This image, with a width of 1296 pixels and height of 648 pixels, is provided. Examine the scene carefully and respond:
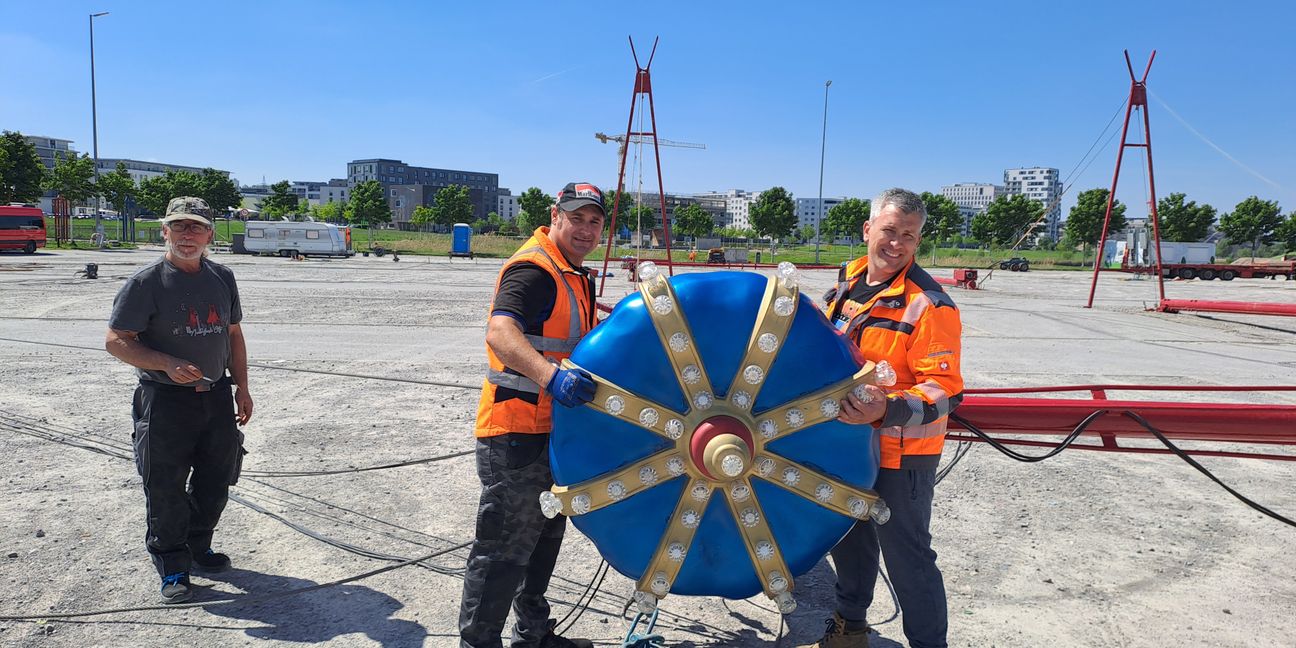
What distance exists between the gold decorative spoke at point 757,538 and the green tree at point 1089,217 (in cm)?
7815

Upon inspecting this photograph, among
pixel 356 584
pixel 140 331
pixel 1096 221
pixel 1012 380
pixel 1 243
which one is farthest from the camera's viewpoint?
pixel 1096 221

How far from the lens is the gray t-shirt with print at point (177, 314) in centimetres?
364

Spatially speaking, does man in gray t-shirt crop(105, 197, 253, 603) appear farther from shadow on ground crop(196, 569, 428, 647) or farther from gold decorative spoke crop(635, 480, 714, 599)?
gold decorative spoke crop(635, 480, 714, 599)

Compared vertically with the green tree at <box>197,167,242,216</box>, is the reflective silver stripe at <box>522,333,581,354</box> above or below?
below

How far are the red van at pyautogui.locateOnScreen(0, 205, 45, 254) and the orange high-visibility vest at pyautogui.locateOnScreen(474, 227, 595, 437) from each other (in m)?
48.1

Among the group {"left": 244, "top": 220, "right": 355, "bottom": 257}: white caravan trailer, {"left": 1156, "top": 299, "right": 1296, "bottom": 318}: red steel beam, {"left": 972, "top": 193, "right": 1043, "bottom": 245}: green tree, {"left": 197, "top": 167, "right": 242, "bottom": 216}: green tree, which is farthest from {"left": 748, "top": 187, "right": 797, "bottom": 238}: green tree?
{"left": 1156, "top": 299, "right": 1296, "bottom": 318}: red steel beam

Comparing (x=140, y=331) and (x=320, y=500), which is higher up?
(x=140, y=331)

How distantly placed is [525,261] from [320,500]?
3298 millimetres

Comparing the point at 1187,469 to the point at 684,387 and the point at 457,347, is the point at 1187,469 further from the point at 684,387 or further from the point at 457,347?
the point at 457,347

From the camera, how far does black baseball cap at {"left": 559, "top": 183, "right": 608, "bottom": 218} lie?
310cm

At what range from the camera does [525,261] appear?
2.98 m

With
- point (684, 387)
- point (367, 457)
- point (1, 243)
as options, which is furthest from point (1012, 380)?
point (1, 243)

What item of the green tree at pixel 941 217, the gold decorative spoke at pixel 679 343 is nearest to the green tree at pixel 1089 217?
the green tree at pixel 941 217

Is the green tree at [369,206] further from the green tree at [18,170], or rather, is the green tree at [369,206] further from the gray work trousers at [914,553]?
the gray work trousers at [914,553]
